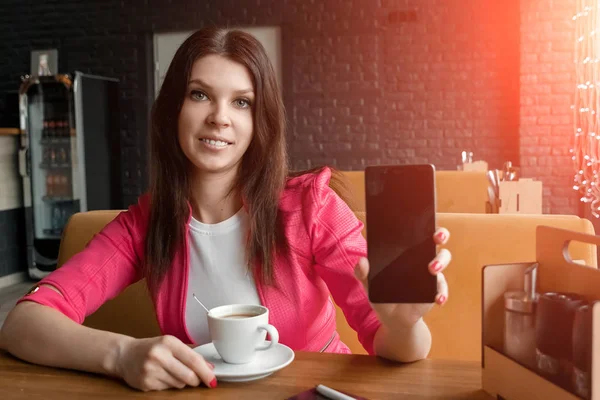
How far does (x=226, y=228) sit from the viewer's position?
4.12 feet

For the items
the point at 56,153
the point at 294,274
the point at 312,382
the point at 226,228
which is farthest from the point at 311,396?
the point at 56,153

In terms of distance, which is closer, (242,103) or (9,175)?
(242,103)

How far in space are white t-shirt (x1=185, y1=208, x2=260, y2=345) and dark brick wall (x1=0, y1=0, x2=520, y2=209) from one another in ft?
14.6

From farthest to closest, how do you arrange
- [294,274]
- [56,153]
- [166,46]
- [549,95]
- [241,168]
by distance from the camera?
[166,46]
[56,153]
[549,95]
[241,168]
[294,274]

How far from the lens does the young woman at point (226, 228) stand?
1191mm

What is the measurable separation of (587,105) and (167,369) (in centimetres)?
480

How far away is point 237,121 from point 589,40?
4411 mm

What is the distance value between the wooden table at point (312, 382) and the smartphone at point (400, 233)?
127 millimetres

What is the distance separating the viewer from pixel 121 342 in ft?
3.08

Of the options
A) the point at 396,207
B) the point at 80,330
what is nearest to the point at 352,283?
Result: the point at 396,207

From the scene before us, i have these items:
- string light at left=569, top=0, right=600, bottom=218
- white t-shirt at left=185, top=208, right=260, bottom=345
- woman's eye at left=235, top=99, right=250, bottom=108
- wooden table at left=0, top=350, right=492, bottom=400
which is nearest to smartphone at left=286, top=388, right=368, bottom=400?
wooden table at left=0, top=350, right=492, bottom=400

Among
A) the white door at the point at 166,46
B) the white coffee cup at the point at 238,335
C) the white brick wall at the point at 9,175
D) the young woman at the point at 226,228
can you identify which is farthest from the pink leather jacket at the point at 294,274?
the white door at the point at 166,46

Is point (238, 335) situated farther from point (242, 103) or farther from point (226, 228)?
point (242, 103)

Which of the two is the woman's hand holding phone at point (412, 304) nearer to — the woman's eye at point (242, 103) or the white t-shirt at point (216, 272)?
the white t-shirt at point (216, 272)
